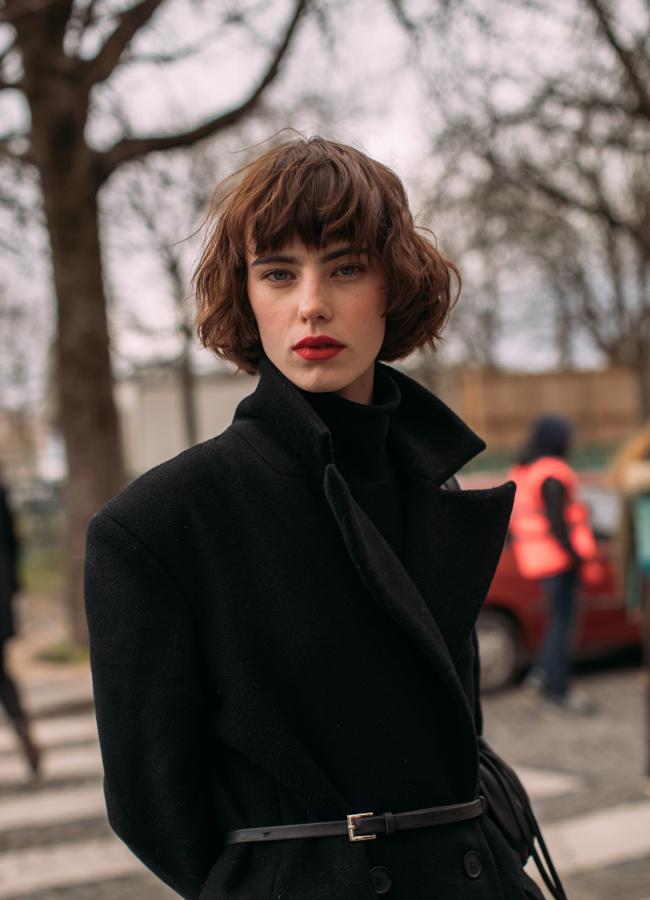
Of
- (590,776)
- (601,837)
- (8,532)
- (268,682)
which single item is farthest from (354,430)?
(8,532)

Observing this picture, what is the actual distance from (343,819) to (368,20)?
26.2ft

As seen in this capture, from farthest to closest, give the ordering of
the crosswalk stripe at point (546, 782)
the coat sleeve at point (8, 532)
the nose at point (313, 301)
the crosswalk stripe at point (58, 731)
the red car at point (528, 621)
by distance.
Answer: the red car at point (528, 621), the crosswalk stripe at point (58, 731), the coat sleeve at point (8, 532), the crosswalk stripe at point (546, 782), the nose at point (313, 301)

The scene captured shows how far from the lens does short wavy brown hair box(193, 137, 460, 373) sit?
5.64 ft

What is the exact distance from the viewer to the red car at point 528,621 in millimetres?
7836

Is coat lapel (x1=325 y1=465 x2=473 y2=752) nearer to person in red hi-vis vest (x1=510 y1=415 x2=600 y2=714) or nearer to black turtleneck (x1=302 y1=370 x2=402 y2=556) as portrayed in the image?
black turtleneck (x1=302 y1=370 x2=402 y2=556)

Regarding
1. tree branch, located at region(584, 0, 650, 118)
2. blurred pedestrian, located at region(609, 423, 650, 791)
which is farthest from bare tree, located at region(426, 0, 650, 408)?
blurred pedestrian, located at region(609, 423, 650, 791)

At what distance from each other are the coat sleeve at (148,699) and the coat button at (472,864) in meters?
0.40

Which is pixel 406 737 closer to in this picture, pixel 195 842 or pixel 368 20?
pixel 195 842

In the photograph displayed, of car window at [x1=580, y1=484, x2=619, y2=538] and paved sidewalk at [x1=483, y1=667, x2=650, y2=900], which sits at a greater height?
car window at [x1=580, y1=484, x2=619, y2=538]

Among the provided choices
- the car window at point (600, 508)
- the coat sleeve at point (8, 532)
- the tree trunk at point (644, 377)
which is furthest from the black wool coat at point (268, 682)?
the tree trunk at point (644, 377)

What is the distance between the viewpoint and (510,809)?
6.21 ft

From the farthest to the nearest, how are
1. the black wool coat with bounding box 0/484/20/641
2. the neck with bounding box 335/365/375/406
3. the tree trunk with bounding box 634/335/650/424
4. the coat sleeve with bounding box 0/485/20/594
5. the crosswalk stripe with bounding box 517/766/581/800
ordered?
the tree trunk with bounding box 634/335/650/424 < the coat sleeve with bounding box 0/485/20/594 < the black wool coat with bounding box 0/484/20/641 < the crosswalk stripe with bounding box 517/766/581/800 < the neck with bounding box 335/365/375/406

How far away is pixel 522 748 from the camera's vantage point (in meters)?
6.54

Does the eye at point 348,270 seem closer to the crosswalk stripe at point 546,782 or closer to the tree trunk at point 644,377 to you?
the crosswalk stripe at point 546,782
